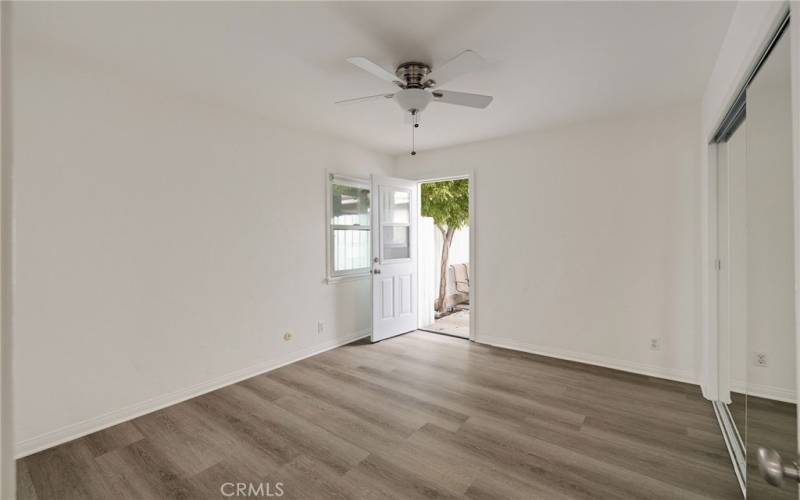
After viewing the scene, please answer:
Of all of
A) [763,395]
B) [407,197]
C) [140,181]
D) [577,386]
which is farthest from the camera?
[407,197]

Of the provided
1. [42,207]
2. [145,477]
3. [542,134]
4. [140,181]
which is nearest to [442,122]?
[542,134]

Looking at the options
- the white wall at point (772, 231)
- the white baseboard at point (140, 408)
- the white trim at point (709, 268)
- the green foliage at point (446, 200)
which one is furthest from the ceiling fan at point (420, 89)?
the green foliage at point (446, 200)

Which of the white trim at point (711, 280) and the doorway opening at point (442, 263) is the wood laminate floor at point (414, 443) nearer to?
the white trim at point (711, 280)

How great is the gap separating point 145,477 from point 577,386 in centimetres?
318

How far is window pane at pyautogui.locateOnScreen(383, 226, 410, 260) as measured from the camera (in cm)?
474

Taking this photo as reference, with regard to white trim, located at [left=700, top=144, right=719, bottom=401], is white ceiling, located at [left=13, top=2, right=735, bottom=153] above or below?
above

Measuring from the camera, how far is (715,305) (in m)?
2.81

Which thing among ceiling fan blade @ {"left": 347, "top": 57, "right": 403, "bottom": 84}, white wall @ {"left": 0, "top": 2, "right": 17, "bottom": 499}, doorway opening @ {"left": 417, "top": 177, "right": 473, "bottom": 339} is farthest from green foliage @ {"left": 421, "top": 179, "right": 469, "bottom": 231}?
white wall @ {"left": 0, "top": 2, "right": 17, "bottom": 499}

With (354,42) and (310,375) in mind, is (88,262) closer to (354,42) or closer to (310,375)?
(310,375)

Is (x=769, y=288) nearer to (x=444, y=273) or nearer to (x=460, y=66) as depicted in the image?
(x=460, y=66)

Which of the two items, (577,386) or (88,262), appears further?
(577,386)

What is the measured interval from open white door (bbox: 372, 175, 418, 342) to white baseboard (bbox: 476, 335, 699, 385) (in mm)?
1085

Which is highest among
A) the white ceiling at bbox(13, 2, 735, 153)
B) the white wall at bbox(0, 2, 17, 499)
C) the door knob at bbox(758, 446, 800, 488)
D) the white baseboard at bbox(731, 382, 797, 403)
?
the white ceiling at bbox(13, 2, 735, 153)

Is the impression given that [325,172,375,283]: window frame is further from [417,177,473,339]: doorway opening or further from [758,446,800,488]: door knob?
[758,446,800,488]: door knob
